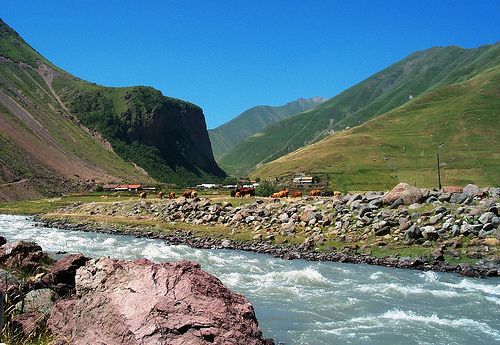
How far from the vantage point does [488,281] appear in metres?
29.0

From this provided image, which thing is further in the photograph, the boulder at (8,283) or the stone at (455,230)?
the stone at (455,230)

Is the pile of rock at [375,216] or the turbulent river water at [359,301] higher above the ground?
the pile of rock at [375,216]

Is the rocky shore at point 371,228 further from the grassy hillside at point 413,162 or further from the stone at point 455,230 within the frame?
the grassy hillside at point 413,162

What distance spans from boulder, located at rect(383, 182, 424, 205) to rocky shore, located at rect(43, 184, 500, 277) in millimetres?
105

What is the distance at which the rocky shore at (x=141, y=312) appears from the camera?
9016 millimetres

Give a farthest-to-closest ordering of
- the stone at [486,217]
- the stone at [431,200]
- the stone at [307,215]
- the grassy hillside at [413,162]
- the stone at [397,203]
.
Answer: the grassy hillside at [413,162], the stone at [307,215], the stone at [397,203], the stone at [431,200], the stone at [486,217]

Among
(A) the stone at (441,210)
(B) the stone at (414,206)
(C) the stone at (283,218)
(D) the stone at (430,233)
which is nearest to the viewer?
(D) the stone at (430,233)

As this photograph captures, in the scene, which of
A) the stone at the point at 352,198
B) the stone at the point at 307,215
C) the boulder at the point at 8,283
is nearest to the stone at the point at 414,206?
the stone at the point at 352,198

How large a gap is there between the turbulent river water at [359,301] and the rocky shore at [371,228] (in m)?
2.81

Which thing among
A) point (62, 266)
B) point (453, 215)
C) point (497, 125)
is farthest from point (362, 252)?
point (497, 125)

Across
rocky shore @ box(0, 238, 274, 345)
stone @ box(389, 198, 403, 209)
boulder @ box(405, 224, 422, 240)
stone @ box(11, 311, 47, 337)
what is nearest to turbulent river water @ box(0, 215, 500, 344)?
boulder @ box(405, 224, 422, 240)

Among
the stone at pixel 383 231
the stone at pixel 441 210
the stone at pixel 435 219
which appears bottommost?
the stone at pixel 383 231

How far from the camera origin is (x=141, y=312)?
30.5 ft

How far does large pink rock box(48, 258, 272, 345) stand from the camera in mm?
8984
